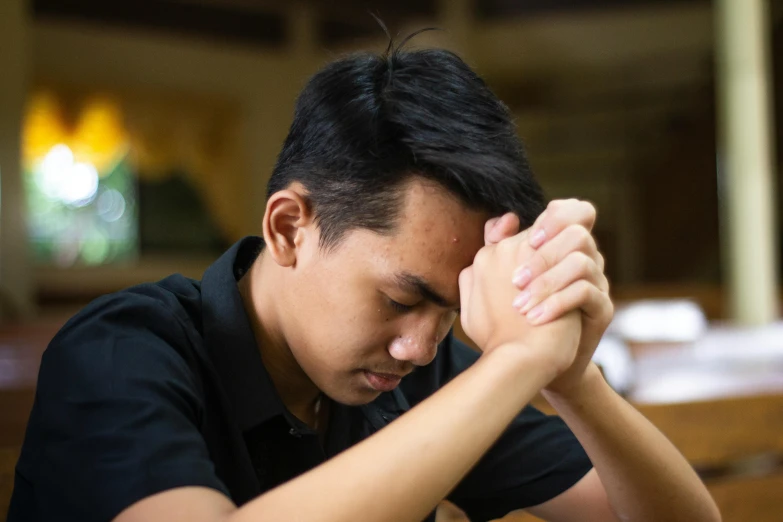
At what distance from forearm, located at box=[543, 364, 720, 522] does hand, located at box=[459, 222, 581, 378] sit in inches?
7.3

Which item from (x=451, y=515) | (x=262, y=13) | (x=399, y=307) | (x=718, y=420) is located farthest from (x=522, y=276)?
(x=262, y=13)

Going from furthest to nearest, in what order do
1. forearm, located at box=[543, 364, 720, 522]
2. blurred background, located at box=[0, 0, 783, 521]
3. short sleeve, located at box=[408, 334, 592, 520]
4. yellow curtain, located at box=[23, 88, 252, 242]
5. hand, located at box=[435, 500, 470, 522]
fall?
yellow curtain, located at box=[23, 88, 252, 242]
blurred background, located at box=[0, 0, 783, 521]
hand, located at box=[435, 500, 470, 522]
short sleeve, located at box=[408, 334, 592, 520]
forearm, located at box=[543, 364, 720, 522]

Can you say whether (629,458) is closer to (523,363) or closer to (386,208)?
(523,363)

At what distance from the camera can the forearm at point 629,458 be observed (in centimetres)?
108

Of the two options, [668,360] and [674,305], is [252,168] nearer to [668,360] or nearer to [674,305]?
[674,305]

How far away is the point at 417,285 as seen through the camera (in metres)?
0.96

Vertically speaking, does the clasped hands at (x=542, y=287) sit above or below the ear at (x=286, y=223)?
below

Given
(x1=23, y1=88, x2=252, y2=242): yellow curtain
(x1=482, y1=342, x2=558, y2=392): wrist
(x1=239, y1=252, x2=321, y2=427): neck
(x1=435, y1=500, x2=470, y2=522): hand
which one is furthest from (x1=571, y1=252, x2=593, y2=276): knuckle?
(x1=23, y1=88, x2=252, y2=242): yellow curtain

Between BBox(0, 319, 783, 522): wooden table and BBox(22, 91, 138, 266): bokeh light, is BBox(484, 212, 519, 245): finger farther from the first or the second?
BBox(22, 91, 138, 266): bokeh light

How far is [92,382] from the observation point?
81cm

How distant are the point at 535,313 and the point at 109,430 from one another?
433 mm

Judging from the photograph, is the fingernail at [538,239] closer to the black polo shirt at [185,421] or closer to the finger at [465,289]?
the finger at [465,289]

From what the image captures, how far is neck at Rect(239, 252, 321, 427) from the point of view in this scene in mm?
1088

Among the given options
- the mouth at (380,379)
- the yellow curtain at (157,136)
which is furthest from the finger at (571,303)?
the yellow curtain at (157,136)
